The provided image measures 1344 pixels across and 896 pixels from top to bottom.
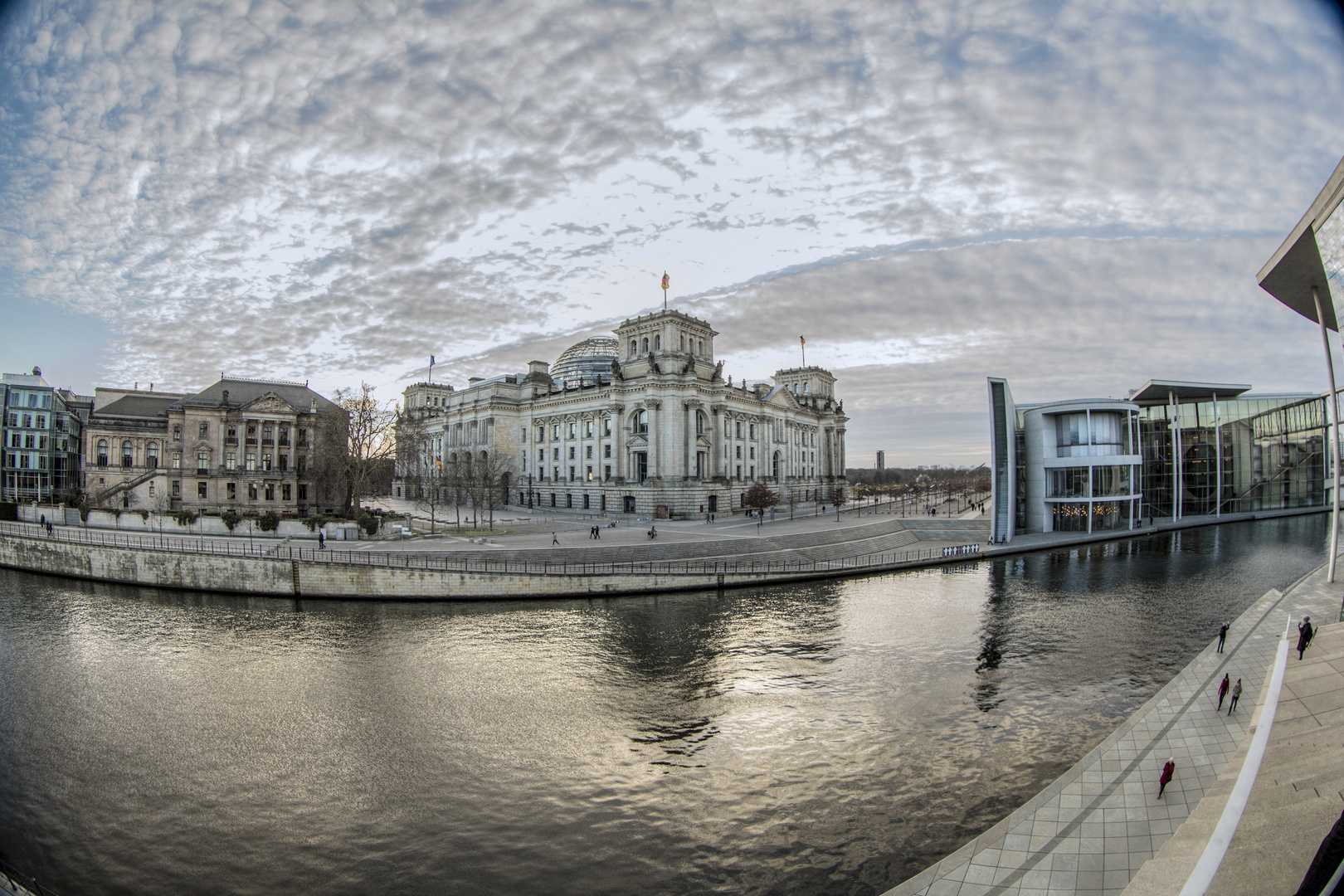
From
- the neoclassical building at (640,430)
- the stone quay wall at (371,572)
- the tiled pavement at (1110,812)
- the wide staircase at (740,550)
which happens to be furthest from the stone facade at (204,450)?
the tiled pavement at (1110,812)

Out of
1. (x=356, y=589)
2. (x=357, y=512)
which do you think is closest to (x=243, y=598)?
(x=356, y=589)

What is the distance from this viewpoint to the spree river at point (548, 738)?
13.9 meters

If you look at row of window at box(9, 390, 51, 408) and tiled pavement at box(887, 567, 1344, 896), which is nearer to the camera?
tiled pavement at box(887, 567, 1344, 896)

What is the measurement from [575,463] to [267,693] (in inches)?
2533

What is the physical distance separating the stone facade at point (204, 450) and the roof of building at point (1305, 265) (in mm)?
86847

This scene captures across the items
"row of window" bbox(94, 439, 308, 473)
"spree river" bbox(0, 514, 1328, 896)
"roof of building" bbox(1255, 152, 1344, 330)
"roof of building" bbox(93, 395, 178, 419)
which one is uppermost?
"roof of building" bbox(93, 395, 178, 419)

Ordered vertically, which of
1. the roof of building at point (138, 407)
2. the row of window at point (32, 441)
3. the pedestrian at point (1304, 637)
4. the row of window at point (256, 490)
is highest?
the roof of building at point (138, 407)

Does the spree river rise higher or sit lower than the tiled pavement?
lower

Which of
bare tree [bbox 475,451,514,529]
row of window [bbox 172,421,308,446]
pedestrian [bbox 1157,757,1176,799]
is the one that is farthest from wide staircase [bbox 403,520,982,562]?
row of window [bbox 172,421,308,446]

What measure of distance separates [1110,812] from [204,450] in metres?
90.3

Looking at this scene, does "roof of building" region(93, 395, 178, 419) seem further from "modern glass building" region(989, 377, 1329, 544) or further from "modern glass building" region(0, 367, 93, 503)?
"modern glass building" region(989, 377, 1329, 544)

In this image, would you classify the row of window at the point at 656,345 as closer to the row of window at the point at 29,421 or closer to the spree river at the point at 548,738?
the spree river at the point at 548,738

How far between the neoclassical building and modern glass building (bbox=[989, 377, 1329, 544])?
28.4m

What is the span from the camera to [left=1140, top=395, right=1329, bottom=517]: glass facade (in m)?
82.1
